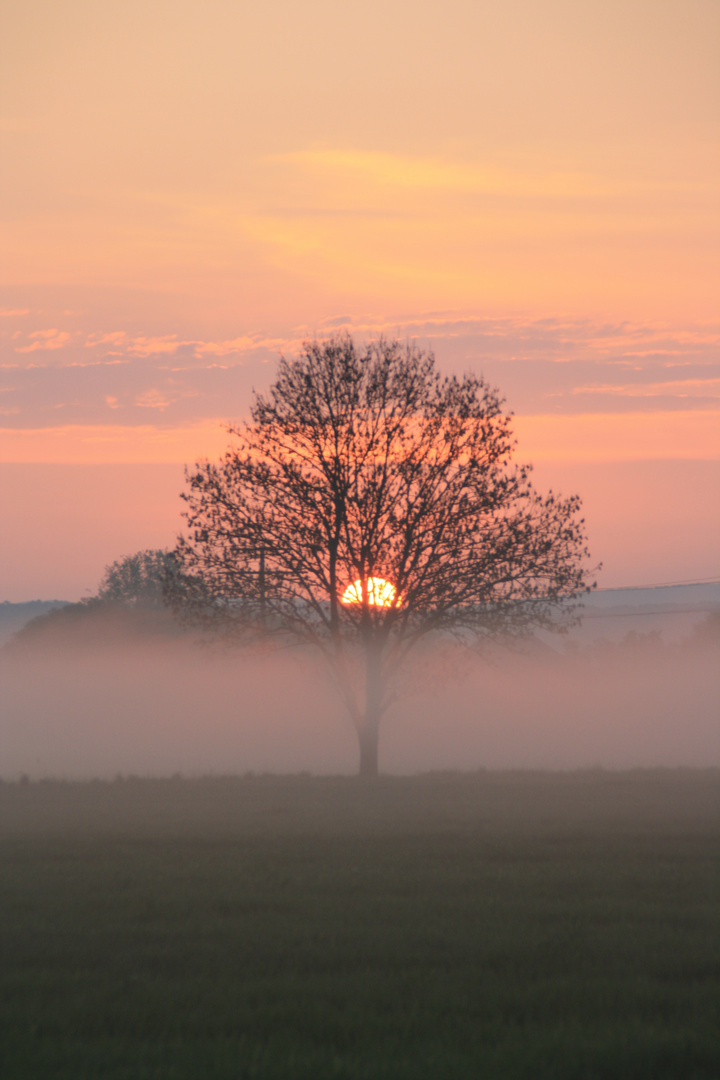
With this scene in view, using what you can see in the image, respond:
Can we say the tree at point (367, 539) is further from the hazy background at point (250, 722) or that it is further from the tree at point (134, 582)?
the tree at point (134, 582)

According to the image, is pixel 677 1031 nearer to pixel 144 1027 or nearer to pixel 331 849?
pixel 144 1027

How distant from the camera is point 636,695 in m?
104

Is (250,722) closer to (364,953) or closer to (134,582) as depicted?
(134,582)

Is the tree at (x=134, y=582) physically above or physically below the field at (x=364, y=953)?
above

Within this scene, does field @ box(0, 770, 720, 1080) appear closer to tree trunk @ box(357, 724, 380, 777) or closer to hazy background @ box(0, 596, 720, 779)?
tree trunk @ box(357, 724, 380, 777)

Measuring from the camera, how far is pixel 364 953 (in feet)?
27.6

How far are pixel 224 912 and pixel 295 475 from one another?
2180 centimetres

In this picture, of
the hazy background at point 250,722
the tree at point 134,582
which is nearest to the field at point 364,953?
the hazy background at point 250,722

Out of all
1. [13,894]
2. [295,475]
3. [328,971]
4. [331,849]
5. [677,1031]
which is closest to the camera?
[677,1031]

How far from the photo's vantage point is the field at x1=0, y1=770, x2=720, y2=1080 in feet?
19.9

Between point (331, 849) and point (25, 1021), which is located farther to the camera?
point (331, 849)

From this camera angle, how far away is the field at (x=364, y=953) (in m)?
6.07

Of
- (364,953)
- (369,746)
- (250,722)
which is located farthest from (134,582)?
(364,953)

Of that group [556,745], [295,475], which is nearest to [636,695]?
[556,745]
